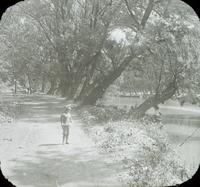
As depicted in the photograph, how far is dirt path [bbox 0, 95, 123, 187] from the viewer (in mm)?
9703

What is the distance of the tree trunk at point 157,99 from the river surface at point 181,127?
14 centimetres

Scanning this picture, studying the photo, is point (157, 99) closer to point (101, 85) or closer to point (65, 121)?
point (101, 85)

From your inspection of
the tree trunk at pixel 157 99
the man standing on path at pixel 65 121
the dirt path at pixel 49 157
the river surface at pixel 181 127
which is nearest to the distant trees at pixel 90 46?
the tree trunk at pixel 157 99

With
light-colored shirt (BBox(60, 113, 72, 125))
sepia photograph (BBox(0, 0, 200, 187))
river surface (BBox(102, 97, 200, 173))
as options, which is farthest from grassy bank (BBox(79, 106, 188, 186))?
light-colored shirt (BBox(60, 113, 72, 125))

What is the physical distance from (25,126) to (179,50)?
10.3 ft

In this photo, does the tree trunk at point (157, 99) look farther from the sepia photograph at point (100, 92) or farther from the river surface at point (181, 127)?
the river surface at point (181, 127)

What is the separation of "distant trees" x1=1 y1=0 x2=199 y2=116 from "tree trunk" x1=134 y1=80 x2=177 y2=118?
2 cm

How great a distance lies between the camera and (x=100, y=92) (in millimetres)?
11562

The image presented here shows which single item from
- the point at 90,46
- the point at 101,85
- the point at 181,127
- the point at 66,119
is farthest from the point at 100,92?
the point at 181,127

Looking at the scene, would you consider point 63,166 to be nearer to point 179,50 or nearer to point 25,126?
point 25,126

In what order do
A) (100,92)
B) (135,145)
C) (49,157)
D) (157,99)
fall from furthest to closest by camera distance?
(100,92) → (157,99) → (135,145) → (49,157)

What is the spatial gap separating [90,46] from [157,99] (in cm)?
163

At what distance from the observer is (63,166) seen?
9.85 m

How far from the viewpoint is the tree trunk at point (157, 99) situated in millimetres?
11227
